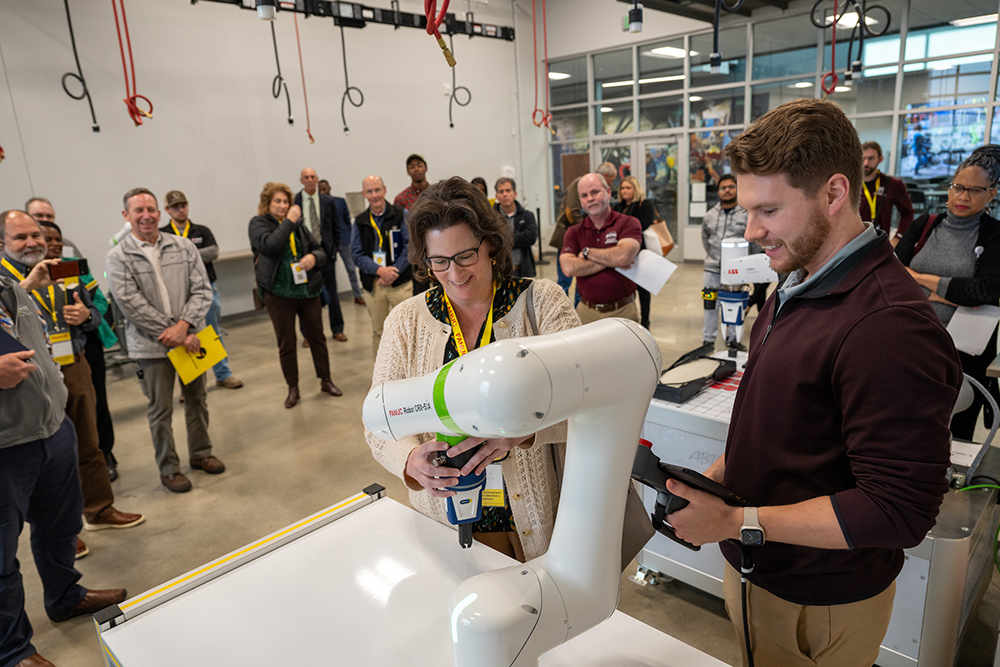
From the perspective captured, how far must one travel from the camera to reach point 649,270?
366 centimetres

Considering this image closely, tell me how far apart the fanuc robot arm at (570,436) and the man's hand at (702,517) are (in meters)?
0.11

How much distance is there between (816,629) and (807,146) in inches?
34.8

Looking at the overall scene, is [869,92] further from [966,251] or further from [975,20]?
[966,251]

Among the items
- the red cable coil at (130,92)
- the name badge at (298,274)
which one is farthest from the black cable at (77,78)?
the name badge at (298,274)

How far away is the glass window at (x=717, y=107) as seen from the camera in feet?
29.8

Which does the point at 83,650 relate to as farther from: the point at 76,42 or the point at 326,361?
the point at 76,42

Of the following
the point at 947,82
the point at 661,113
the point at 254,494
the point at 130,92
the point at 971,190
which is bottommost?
the point at 254,494

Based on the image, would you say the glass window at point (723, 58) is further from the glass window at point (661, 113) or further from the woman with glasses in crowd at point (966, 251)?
the woman with glasses in crowd at point (966, 251)

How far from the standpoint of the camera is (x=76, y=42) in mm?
6211

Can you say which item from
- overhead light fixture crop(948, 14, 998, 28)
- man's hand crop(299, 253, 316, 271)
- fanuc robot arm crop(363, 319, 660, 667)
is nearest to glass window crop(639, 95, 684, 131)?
overhead light fixture crop(948, 14, 998, 28)

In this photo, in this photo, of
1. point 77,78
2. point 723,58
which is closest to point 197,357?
point 77,78

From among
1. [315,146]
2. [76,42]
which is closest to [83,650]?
[76,42]

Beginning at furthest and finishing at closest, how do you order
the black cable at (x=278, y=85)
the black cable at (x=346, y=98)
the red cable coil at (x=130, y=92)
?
the black cable at (x=346, y=98) → the black cable at (x=278, y=85) → the red cable coil at (x=130, y=92)

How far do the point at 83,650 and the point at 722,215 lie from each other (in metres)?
4.60
